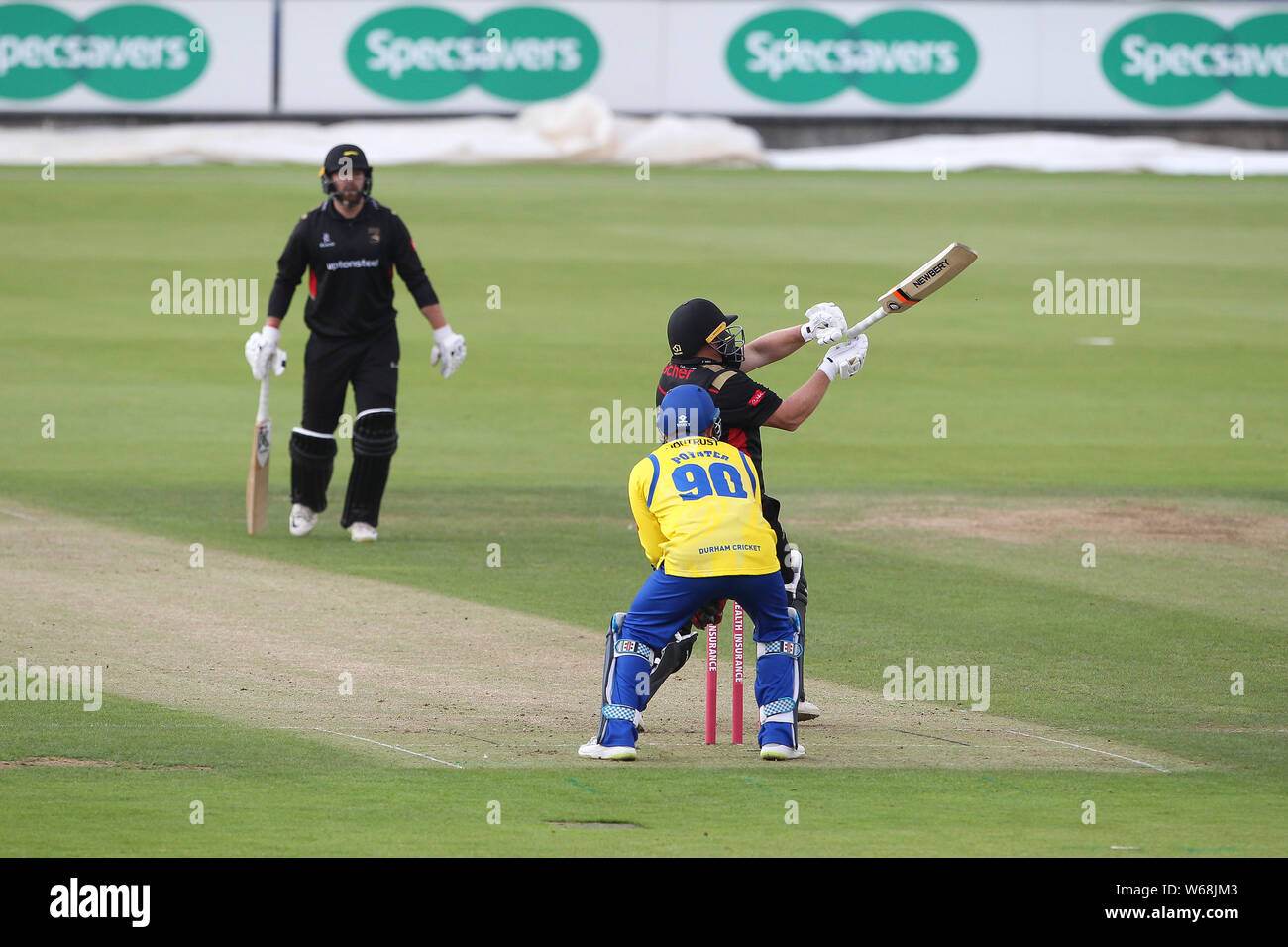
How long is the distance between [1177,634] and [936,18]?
24.9 meters

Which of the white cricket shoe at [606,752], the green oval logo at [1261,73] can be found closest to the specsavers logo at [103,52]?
the green oval logo at [1261,73]

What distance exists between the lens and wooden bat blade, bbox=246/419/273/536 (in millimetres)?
12961

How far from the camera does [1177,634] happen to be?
10.7 meters

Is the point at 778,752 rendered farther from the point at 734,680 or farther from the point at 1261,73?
the point at 1261,73

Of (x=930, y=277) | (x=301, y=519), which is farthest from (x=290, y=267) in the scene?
(x=930, y=277)

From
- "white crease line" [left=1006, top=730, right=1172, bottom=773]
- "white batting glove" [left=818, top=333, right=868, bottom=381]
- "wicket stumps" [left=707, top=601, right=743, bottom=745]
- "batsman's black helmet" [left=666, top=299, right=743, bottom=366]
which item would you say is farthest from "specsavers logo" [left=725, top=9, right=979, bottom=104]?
"wicket stumps" [left=707, top=601, right=743, bottom=745]

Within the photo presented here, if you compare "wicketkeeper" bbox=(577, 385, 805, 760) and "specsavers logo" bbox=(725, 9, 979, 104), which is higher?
"specsavers logo" bbox=(725, 9, 979, 104)

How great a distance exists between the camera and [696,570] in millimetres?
7703

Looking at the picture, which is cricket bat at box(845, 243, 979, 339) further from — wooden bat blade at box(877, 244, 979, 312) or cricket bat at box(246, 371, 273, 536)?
cricket bat at box(246, 371, 273, 536)

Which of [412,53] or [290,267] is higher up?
[412,53]

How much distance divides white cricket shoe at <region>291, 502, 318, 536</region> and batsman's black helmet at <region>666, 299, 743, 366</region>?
206 inches

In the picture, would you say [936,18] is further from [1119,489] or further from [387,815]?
[387,815]

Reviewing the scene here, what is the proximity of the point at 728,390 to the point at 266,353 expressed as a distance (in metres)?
5.39
